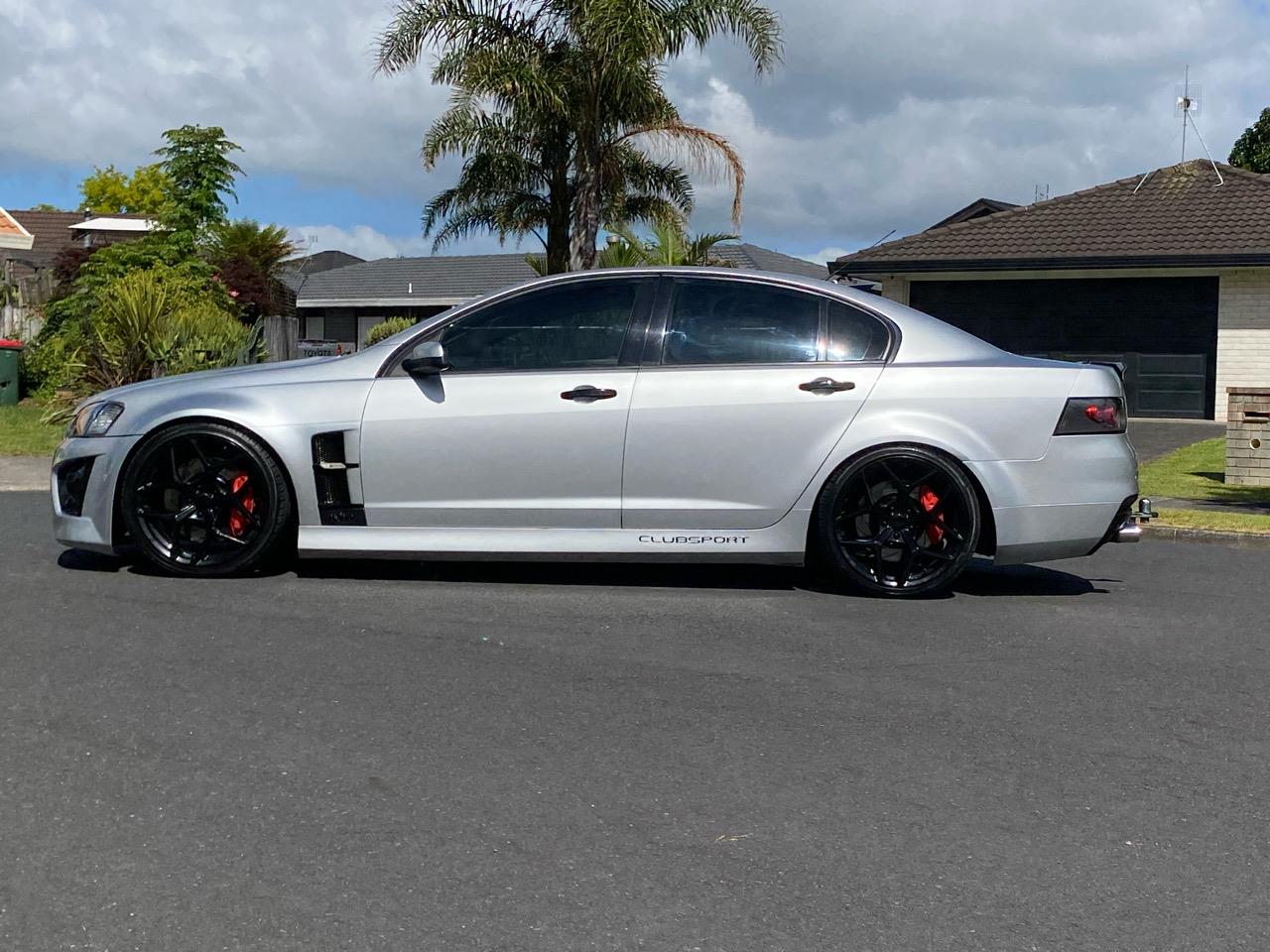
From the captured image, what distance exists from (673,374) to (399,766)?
10.5 feet

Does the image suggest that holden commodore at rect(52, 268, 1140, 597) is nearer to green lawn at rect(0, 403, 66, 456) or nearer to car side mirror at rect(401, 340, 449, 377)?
car side mirror at rect(401, 340, 449, 377)

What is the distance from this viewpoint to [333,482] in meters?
6.98

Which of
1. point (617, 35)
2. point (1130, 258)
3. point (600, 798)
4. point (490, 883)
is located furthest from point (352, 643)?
point (1130, 258)

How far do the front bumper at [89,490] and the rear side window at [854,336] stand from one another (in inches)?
131

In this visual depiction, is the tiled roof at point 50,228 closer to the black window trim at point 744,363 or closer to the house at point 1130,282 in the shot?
the house at point 1130,282

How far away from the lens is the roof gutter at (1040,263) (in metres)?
23.3

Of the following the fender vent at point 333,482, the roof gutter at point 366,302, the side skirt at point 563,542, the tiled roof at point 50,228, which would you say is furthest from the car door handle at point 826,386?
the tiled roof at point 50,228

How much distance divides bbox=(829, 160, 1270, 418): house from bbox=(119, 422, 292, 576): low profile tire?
19.4 meters

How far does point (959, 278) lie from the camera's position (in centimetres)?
2545

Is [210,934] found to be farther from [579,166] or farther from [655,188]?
[655,188]

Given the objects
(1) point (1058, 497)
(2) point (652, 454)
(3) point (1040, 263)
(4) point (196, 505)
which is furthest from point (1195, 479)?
(3) point (1040, 263)

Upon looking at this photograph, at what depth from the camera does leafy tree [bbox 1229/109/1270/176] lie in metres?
59.6

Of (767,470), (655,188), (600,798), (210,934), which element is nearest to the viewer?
(210,934)

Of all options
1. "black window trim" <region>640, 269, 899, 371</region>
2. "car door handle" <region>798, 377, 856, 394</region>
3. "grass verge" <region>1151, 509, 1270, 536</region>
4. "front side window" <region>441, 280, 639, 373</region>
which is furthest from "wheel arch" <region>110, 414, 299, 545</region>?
"grass verge" <region>1151, 509, 1270, 536</region>
